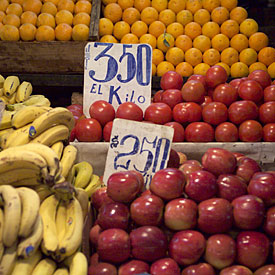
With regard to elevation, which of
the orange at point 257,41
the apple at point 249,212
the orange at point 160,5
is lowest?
the apple at point 249,212

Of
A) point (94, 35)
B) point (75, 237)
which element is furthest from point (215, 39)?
point (75, 237)

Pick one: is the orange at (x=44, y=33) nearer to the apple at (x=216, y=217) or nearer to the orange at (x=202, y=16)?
the orange at (x=202, y=16)

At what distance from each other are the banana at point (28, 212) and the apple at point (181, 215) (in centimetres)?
44

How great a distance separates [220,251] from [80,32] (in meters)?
2.33

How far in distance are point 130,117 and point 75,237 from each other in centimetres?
94

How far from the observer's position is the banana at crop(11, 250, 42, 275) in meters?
1.03

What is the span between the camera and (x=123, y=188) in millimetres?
1238

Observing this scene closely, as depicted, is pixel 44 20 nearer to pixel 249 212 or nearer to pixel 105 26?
pixel 105 26

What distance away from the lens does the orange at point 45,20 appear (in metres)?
3.01

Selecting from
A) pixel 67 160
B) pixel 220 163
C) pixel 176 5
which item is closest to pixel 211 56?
pixel 176 5

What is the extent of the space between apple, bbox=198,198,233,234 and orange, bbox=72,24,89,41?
218 cm

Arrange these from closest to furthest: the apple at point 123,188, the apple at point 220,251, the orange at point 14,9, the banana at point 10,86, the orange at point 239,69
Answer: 1. the apple at point 220,251
2. the apple at point 123,188
3. the banana at point 10,86
4. the orange at point 239,69
5. the orange at point 14,9

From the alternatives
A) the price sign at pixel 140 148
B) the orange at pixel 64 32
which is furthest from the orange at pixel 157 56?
the price sign at pixel 140 148

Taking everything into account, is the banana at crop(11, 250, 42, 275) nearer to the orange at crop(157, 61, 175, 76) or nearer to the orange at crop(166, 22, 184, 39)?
the orange at crop(157, 61, 175, 76)
